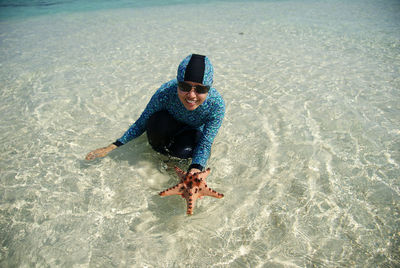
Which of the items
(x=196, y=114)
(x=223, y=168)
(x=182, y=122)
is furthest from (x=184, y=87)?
(x=223, y=168)

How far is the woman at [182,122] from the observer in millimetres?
2748

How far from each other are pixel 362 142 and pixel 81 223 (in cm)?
415

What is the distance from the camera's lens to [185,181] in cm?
237

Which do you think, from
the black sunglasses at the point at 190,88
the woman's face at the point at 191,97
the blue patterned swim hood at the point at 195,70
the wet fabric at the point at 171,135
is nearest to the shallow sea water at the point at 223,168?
the wet fabric at the point at 171,135

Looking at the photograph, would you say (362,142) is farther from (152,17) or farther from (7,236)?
(152,17)

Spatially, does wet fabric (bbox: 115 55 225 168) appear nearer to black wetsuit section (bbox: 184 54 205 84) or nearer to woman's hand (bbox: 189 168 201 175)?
woman's hand (bbox: 189 168 201 175)

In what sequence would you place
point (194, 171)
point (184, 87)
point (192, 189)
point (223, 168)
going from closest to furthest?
point (192, 189) → point (184, 87) → point (194, 171) → point (223, 168)

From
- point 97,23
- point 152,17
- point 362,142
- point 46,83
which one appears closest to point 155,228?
point 362,142

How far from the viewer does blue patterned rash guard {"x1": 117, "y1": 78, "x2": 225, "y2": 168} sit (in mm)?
2814

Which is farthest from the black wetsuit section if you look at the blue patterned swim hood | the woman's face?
the woman's face

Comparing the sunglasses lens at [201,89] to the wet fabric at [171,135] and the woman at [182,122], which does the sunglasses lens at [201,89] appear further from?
the wet fabric at [171,135]

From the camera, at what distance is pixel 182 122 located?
10.3 ft

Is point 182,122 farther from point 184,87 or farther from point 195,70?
point 195,70

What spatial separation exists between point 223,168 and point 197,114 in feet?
3.11
